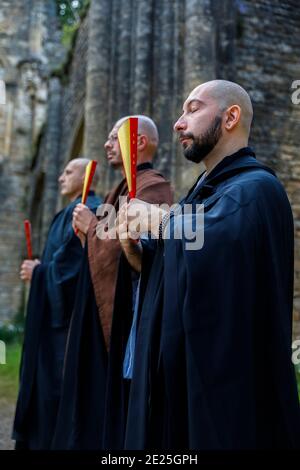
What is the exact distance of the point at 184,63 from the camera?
760 cm

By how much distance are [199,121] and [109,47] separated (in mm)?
7067

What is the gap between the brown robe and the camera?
11.1ft

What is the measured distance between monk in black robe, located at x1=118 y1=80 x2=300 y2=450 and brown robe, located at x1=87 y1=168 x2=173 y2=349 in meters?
1.04

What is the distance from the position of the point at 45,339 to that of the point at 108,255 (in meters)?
1.33

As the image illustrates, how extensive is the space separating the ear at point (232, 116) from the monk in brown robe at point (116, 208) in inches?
40.9

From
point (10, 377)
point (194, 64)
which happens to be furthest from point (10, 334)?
point (194, 64)

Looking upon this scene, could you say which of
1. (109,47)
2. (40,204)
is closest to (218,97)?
(109,47)

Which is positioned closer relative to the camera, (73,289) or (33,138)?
(73,289)

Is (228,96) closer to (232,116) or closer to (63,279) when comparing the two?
(232,116)

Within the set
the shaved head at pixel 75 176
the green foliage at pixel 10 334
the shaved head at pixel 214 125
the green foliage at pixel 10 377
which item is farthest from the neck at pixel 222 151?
the green foliage at pixel 10 334

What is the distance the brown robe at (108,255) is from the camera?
3369 mm

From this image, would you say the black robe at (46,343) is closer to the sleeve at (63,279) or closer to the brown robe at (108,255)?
the sleeve at (63,279)

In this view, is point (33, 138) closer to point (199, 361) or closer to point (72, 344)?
point (72, 344)

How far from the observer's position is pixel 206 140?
2.37 meters
